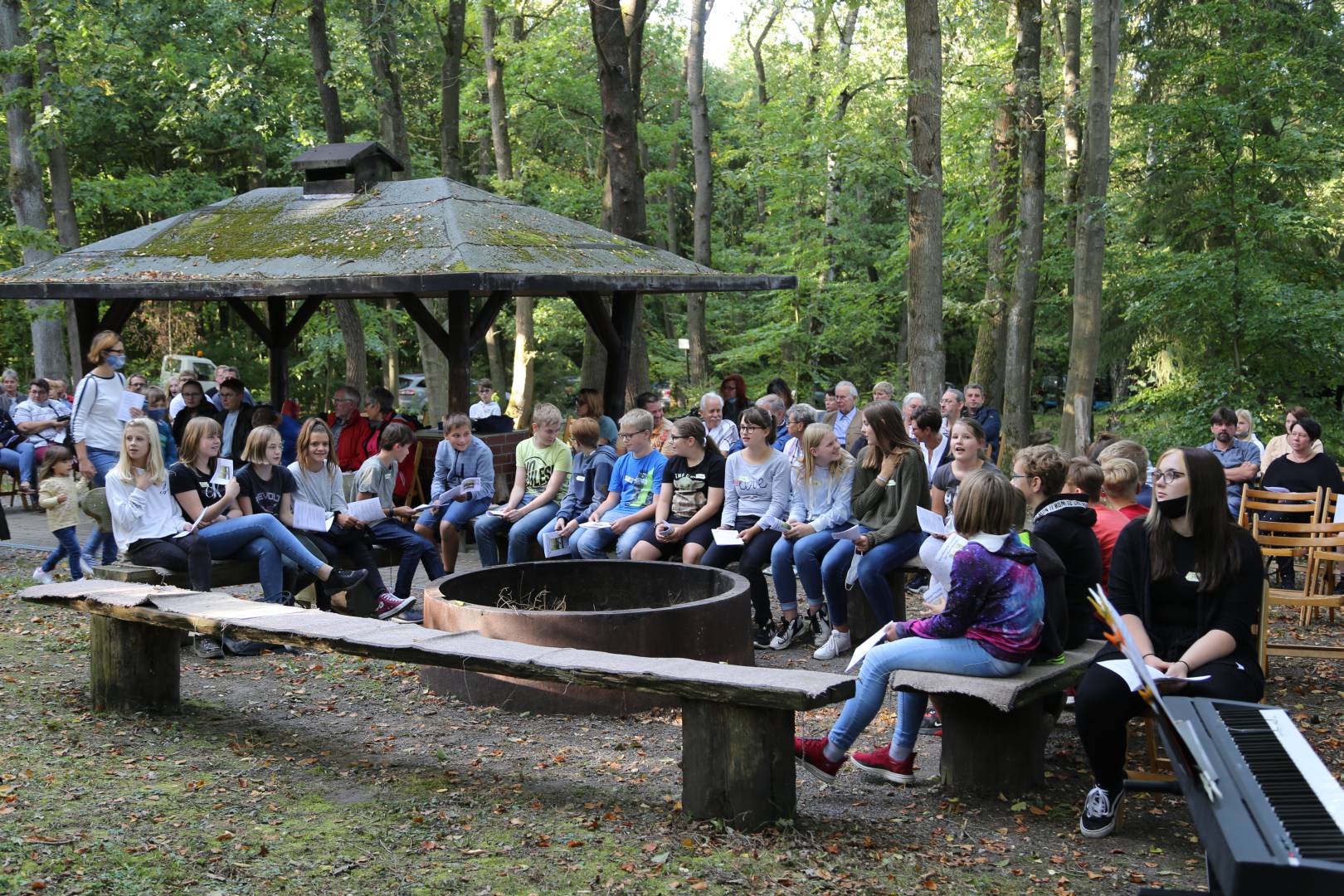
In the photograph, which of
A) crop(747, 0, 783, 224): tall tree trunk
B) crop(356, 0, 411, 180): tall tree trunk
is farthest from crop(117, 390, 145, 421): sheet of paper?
crop(747, 0, 783, 224): tall tree trunk

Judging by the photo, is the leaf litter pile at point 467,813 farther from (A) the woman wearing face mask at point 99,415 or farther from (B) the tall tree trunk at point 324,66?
(B) the tall tree trunk at point 324,66

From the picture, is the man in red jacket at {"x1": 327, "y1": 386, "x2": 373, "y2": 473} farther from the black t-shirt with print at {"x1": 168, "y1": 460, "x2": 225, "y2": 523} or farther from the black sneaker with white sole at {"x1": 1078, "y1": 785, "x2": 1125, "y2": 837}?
the black sneaker with white sole at {"x1": 1078, "y1": 785, "x2": 1125, "y2": 837}

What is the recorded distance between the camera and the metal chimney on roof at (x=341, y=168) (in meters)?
13.6

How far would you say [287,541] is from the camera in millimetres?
7832

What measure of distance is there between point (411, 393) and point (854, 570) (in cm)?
2728

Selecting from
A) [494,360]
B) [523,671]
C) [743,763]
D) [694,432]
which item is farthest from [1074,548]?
[494,360]

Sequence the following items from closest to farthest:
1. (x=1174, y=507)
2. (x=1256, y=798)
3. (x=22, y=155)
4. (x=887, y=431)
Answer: (x=1256, y=798)
(x=1174, y=507)
(x=887, y=431)
(x=22, y=155)

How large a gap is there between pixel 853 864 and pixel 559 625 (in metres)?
2.51

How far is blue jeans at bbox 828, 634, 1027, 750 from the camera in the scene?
16.0 ft

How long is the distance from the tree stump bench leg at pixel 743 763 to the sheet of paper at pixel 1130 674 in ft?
3.96

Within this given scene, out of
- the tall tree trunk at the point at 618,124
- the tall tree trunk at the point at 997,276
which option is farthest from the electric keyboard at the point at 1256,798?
the tall tree trunk at the point at 997,276

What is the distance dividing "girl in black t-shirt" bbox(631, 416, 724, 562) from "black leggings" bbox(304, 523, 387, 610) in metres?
1.86

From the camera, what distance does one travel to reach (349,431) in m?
11.8

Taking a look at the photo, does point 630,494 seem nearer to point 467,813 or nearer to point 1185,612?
point 467,813
